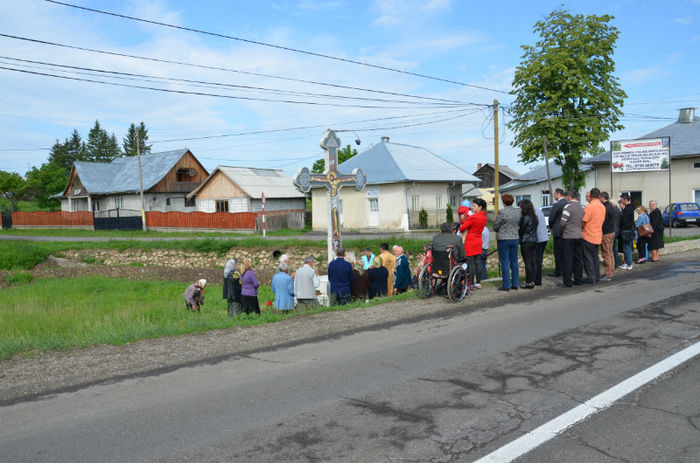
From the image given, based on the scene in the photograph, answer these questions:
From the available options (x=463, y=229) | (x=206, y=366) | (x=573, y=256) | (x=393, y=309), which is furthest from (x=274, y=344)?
(x=573, y=256)

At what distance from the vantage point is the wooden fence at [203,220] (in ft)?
126

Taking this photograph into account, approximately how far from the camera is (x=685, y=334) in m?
7.02

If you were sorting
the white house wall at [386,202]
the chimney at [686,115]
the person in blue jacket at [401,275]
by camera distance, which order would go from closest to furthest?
1. the person in blue jacket at [401,275]
2. the white house wall at [386,202]
3. the chimney at [686,115]

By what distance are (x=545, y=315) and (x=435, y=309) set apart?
70.7 inches

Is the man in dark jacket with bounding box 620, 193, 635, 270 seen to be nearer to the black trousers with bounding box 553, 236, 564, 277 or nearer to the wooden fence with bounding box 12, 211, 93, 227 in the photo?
the black trousers with bounding box 553, 236, 564, 277

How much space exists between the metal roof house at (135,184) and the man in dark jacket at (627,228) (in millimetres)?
42895

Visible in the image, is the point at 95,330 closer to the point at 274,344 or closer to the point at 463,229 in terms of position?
the point at 274,344

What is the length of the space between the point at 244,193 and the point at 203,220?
12.7 ft

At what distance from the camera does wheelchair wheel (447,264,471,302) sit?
9.63 metres

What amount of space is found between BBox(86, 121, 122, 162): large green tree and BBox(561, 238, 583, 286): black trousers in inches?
4152

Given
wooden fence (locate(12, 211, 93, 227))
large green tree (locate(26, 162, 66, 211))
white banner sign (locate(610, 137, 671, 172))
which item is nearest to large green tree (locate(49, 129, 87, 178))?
large green tree (locate(26, 162, 66, 211))

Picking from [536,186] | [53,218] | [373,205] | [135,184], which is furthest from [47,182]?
[536,186]

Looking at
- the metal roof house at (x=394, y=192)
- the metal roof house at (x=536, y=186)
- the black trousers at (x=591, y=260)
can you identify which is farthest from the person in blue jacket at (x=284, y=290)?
the metal roof house at (x=536, y=186)

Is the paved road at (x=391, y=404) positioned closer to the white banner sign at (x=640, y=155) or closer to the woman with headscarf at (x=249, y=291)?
the woman with headscarf at (x=249, y=291)
